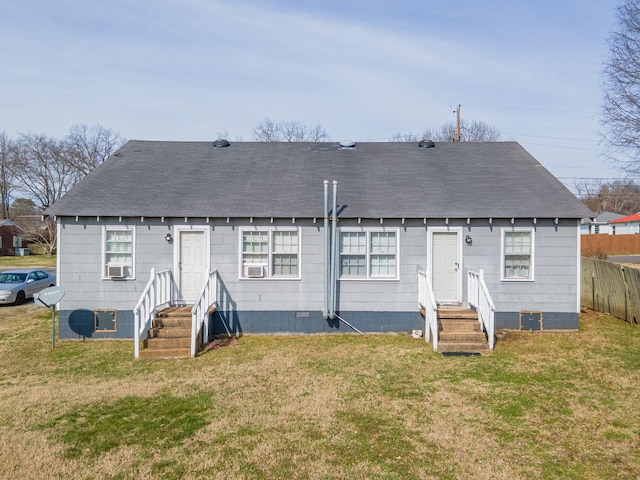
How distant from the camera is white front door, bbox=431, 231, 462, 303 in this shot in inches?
415

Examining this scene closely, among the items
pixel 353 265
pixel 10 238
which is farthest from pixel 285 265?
pixel 10 238

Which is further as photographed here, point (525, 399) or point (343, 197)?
point (343, 197)

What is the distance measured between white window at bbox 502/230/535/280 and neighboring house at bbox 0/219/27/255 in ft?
154

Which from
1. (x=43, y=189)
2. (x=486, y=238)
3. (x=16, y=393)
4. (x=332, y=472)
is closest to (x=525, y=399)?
(x=332, y=472)

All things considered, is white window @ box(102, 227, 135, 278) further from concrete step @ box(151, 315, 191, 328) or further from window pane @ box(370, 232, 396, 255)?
window pane @ box(370, 232, 396, 255)

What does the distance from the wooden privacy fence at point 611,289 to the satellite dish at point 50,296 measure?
14888 mm

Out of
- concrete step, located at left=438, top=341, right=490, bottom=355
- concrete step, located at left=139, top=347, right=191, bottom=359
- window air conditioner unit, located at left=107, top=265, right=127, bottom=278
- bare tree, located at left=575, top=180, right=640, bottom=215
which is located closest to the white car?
window air conditioner unit, located at left=107, top=265, right=127, bottom=278

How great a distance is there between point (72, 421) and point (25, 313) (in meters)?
10.6

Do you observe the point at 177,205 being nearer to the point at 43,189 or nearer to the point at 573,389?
the point at 573,389

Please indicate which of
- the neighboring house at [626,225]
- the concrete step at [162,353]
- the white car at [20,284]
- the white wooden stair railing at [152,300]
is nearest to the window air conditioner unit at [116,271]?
the white wooden stair railing at [152,300]

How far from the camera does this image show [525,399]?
20.7 feet

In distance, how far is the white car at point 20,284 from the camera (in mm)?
15273

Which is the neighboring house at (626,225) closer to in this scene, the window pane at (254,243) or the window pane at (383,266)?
the window pane at (383,266)

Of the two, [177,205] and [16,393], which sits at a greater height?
[177,205]
